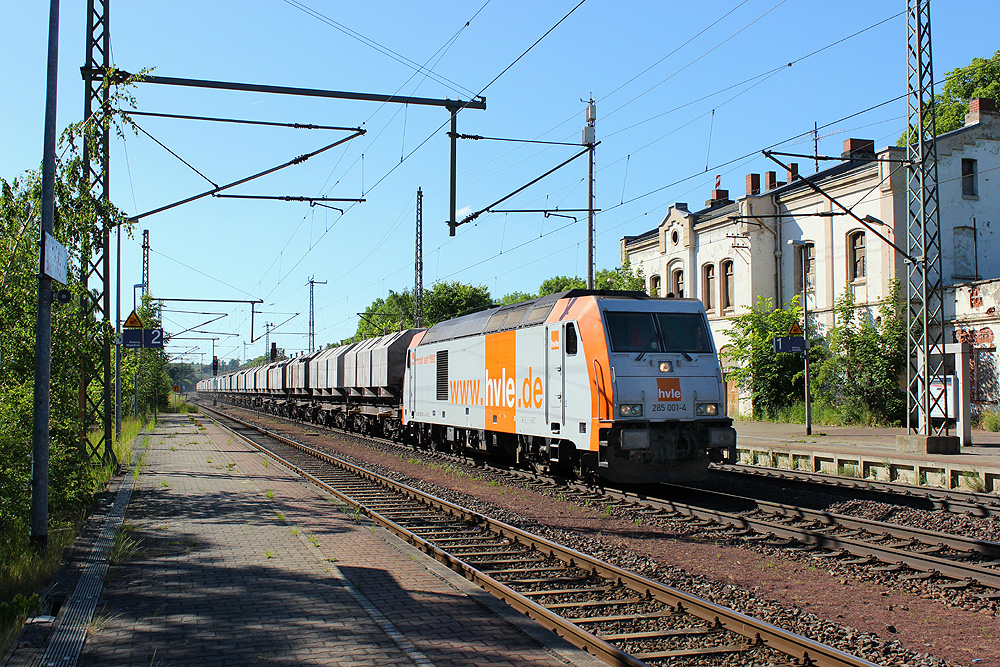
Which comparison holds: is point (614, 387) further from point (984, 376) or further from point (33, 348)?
point (984, 376)

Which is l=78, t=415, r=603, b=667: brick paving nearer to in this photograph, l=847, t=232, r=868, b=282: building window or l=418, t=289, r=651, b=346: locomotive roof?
l=418, t=289, r=651, b=346: locomotive roof

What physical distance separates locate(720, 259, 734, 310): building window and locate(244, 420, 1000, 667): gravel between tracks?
25.2m

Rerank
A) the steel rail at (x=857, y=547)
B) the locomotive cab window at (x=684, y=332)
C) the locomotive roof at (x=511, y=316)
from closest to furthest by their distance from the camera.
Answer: the steel rail at (x=857, y=547)
the locomotive cab window at (x=684, y=332)
the locomotive roof at (x=511, y=316)

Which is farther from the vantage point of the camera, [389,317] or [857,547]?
[389,317]

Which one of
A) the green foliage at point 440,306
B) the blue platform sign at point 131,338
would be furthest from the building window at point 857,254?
the green foliage at point 440,306

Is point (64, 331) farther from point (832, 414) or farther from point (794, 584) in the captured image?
point (832, 414)

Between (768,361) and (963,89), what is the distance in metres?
23.6

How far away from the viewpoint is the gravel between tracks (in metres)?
6.12

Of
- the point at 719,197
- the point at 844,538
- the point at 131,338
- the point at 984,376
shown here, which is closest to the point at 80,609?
the point at 844,538

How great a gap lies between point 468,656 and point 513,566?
11.4 feet

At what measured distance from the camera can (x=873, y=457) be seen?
17.1 meters

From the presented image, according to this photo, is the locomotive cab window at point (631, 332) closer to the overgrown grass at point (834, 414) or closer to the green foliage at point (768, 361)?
the overgrown grass at point (834, 414)

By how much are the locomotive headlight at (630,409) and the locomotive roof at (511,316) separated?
1938mm

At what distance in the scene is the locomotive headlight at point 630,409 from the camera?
1257 cm
